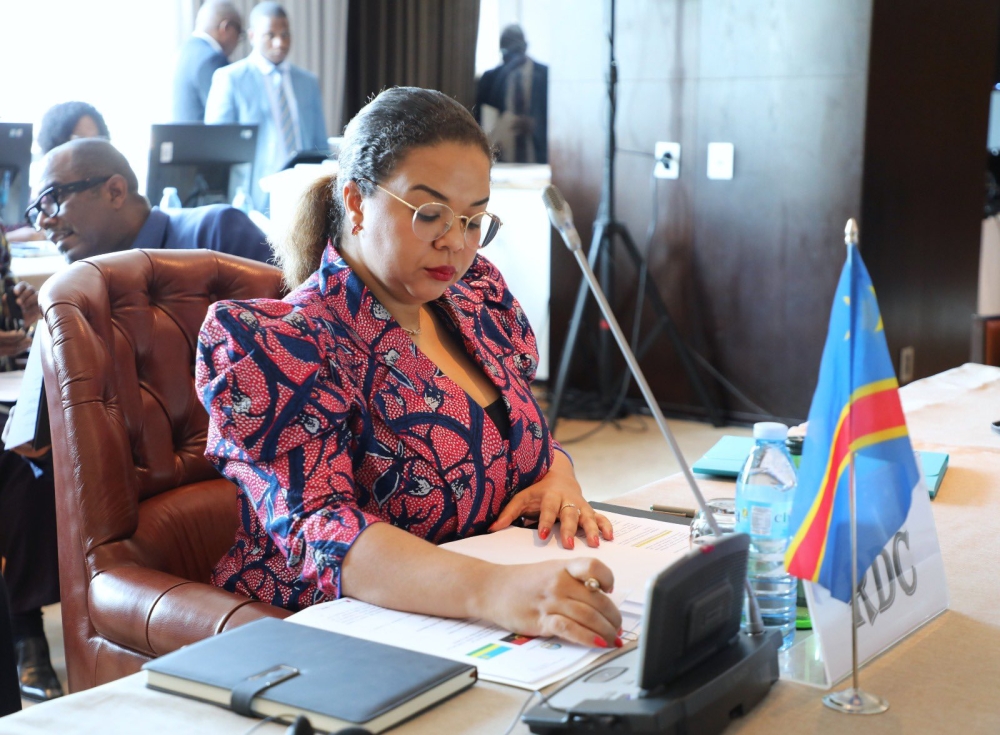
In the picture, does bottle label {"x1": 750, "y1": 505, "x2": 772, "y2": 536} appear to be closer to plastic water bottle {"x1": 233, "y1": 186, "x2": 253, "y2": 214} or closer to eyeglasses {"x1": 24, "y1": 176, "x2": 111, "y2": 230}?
eyeglasses {"x1": 24, "y1": 176, "x2": 111, "y2": 230}

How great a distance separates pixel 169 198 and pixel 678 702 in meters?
3.13

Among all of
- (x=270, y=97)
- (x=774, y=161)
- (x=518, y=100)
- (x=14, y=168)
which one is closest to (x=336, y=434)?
(x=14, y=168)

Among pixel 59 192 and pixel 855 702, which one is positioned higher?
pixel 59 192

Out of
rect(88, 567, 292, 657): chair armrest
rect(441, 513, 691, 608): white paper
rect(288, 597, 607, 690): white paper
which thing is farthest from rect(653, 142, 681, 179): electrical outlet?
rect(288, 597, 607, 690): white paper

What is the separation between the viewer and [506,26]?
688 cm

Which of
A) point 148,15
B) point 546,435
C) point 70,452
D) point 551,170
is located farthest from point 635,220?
point 70,452

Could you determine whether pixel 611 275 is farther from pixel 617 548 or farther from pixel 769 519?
pixel 769 519

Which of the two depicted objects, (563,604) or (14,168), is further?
(14,168)

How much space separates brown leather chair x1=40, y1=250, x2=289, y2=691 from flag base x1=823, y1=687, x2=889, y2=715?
60 centimetres

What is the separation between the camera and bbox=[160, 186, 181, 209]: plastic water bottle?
359cm

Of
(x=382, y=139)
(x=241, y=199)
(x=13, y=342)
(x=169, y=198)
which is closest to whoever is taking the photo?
(x=382, y=139)

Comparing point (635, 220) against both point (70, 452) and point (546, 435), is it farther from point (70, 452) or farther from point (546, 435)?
point (70, 452)

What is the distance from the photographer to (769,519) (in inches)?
43.3

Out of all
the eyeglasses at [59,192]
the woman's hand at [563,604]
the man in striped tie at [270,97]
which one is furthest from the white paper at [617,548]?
the man in striped tie at [270,97]
